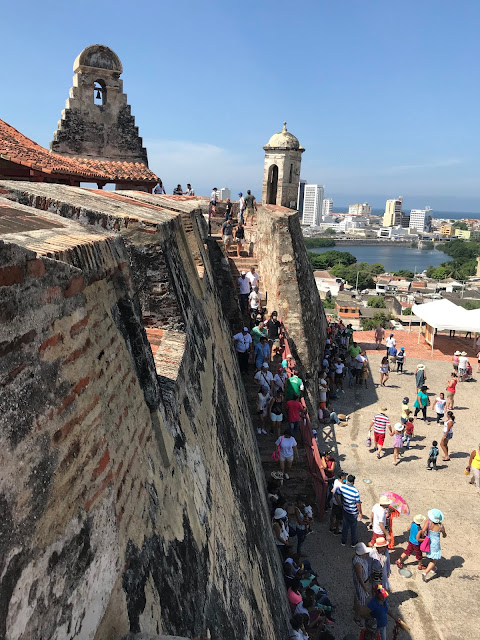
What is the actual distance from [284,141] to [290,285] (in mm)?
6542

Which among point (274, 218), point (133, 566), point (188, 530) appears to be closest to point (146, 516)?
point (133, 566)

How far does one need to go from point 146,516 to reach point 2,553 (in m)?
1.18

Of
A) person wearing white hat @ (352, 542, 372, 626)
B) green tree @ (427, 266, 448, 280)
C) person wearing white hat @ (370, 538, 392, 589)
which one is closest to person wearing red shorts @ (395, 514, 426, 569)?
person wearing white hat @ (370, 538, 392, 589)

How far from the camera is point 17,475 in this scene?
61.9 inches

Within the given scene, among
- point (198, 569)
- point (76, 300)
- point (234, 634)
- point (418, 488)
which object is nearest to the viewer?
point (76, 300)

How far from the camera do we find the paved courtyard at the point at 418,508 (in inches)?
287

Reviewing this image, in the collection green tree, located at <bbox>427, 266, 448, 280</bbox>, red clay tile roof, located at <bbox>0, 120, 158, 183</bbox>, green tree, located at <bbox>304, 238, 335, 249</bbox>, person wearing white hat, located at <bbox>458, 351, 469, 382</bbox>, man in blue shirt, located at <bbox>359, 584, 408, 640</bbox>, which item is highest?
red clay tile roof, located at <bbox>0, 120, 158, 183</bbox>

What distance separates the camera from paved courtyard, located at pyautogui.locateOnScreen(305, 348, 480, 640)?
7289mm

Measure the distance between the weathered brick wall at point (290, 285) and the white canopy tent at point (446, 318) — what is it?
5866 millimetres

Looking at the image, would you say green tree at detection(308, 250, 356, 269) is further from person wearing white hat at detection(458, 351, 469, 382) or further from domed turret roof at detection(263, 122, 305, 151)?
person wearing white hat at detection(458, 351, 469, 382)

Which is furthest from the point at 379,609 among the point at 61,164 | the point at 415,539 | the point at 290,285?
the point at 61,164

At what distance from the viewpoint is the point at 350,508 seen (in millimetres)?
8203

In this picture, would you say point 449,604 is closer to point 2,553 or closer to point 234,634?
point 234,634

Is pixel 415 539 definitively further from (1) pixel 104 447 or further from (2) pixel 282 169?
(2) pixel 282 169
